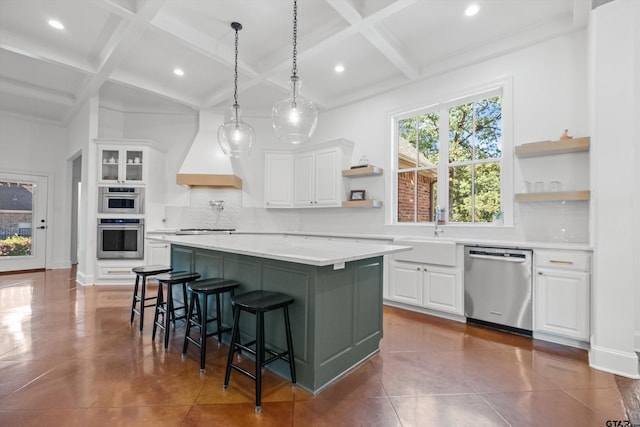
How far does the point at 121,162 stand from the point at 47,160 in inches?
102

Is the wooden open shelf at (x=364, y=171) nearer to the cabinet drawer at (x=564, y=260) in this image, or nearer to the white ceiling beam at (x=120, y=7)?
the cabinet drawer at (x=564, y=260)

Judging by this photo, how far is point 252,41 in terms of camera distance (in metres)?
3.79

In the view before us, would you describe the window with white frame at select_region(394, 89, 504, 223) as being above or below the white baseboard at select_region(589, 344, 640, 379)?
above

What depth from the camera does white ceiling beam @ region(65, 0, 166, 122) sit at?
9.89 feet

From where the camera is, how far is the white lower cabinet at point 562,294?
2674mm

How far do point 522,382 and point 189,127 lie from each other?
6.34m

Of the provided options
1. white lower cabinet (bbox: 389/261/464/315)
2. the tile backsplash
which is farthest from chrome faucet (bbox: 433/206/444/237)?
the tile backsplash

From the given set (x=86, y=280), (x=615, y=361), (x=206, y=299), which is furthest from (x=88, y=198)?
(x=615, y=361)

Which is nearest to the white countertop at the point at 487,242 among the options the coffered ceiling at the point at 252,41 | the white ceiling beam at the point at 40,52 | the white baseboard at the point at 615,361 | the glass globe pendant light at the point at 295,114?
the white baseboard at the point at 615,361

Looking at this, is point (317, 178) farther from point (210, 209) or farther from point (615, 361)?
point (615, 361)

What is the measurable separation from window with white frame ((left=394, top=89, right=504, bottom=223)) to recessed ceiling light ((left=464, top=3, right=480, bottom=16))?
1004 mm

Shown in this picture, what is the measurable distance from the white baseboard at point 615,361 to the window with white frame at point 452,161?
1.64m

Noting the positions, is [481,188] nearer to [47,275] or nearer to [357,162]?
[357,162]

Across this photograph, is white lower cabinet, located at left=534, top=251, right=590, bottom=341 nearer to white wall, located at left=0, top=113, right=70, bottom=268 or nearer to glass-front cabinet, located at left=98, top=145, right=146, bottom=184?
glass-front cabinet, located at left=98, top=145, right=146, bottom=184
